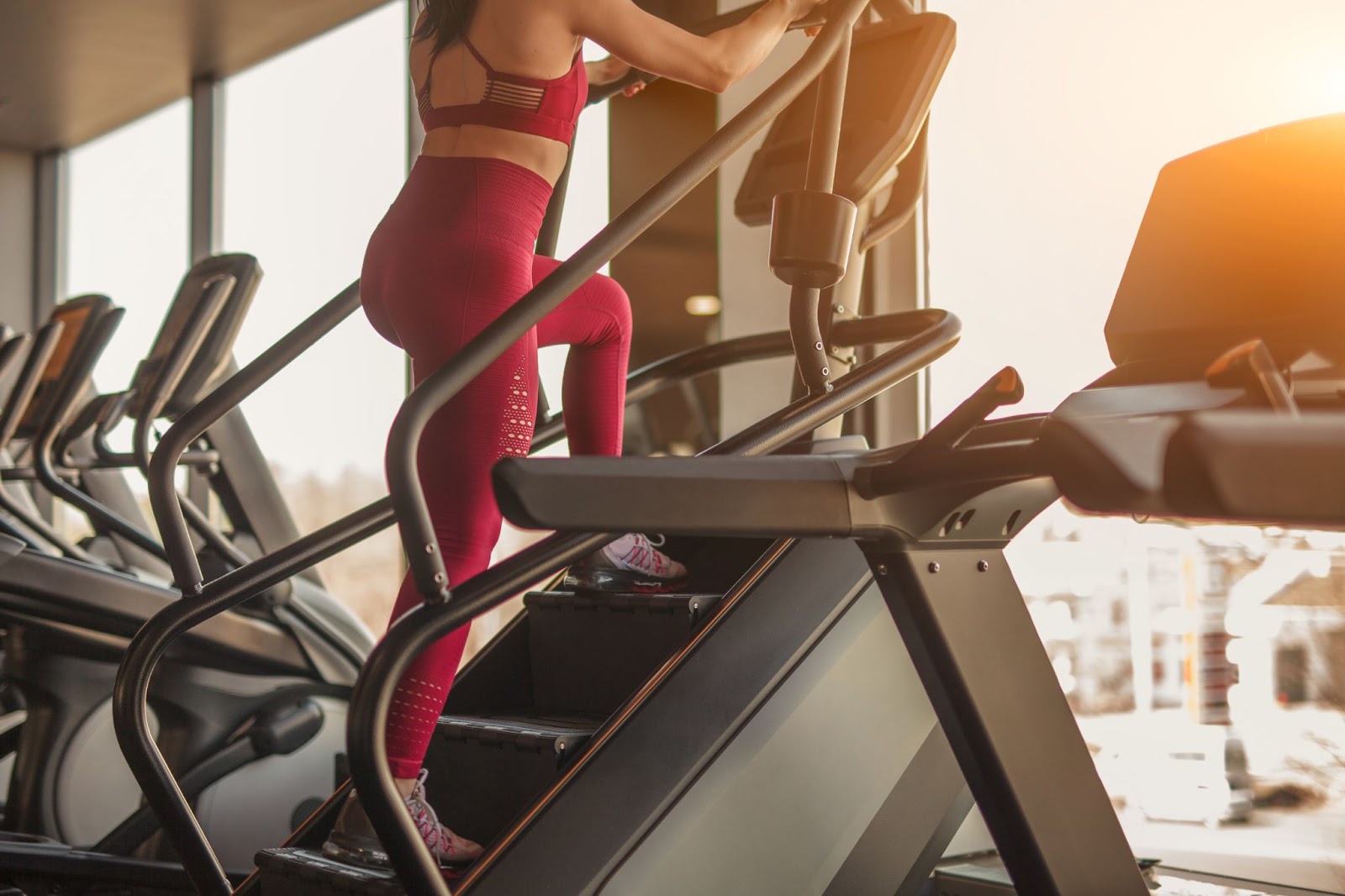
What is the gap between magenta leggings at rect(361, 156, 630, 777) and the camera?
165 centimetres

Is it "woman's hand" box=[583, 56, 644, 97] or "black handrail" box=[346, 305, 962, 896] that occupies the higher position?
"woman's hand" box=[583, 56, 644, 97]

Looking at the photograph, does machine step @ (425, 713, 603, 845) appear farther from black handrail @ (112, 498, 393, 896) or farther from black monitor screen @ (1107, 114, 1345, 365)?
black monitor screen @ (1107, 114, 1345, 365)

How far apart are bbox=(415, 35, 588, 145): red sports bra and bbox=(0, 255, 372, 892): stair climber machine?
1496 mm

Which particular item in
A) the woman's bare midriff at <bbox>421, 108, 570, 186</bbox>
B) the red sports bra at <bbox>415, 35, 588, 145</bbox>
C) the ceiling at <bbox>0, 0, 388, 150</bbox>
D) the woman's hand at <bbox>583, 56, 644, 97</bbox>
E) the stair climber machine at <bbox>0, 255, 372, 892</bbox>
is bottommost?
the stair climber machine at <bbox>0, 255, 372, 892</bbox>

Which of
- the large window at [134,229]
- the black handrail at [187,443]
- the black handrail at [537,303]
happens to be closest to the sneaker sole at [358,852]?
the black handrail at [187,443]

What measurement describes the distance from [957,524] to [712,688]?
665mm

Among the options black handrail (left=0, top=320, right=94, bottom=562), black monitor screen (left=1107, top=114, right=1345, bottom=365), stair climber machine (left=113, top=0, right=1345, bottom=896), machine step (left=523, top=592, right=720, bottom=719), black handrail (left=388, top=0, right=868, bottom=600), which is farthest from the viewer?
black handrail (left=0, top=320, right=94, bottom=562)

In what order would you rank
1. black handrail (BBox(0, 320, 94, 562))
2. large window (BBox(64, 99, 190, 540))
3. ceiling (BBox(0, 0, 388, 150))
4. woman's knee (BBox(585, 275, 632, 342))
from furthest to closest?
large window (BBox(64, 99, 190, 540)), ceiling (BBox(0, 0, 388, 150)), black handrail (BBox(0, 320, 94, 562)), woman's knee (BBox(585, 275, 632, 342))

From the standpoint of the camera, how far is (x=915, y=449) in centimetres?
116

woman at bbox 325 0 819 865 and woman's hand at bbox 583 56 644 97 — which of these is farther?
woman's hand at bbox 583 56 644 97

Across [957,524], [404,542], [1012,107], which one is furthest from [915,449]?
[1012,107]

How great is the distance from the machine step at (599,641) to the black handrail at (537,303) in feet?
2.33

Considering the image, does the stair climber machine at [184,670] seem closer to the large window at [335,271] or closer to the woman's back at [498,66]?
the woman's back at [498,66]

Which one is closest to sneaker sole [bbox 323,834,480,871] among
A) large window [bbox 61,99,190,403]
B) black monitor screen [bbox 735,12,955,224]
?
black monitor screen [bbox 735,12,955,224]
